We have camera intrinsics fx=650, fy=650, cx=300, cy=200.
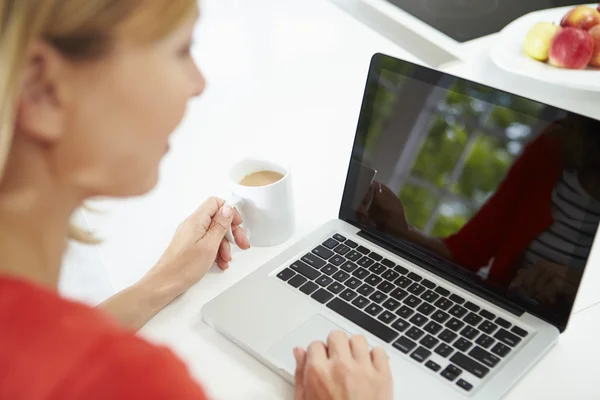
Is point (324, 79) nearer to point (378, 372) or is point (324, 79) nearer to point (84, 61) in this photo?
point (378, 372)

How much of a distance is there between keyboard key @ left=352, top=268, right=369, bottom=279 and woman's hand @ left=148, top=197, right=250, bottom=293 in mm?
166

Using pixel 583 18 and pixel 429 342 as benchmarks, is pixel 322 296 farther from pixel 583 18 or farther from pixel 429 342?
pixel 583 18

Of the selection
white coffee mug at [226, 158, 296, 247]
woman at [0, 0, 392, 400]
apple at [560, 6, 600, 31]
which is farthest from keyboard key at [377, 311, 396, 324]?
apple at [560, 6, 600, 31]

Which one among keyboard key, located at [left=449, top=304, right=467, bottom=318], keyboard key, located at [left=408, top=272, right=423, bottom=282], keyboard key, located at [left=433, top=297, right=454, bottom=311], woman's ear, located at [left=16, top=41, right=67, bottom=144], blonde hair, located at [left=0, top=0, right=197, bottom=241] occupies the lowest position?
keyboard key, located at [left=408, top=272, right=423, bottom=282]

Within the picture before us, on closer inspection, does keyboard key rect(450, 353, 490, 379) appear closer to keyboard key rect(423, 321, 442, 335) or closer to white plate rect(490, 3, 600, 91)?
keyboard key rect(423, 321, 442, 335)

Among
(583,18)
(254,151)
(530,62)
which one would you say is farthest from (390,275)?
(583,18)

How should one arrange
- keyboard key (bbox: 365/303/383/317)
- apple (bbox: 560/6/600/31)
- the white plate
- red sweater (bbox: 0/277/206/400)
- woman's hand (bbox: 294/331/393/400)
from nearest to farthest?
red sweater (bbox: 0/277/206/400) → woman's hand (bbox: 294/331/393/400) → keyboard key (bbox: 365/303/383/317) → the white plate → apple (bbox: 560/6/600/31)

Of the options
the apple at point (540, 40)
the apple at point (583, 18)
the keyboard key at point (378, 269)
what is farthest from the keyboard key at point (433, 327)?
the apple at point (583, 18)

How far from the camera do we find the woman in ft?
1.29

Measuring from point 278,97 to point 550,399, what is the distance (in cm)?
79

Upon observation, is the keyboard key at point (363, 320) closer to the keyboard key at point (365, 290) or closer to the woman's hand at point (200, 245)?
the keyboard key at point (365, 290)

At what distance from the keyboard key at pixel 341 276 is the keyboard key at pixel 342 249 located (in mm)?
38

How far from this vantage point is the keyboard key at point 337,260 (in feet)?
2.70

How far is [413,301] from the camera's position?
76cm
